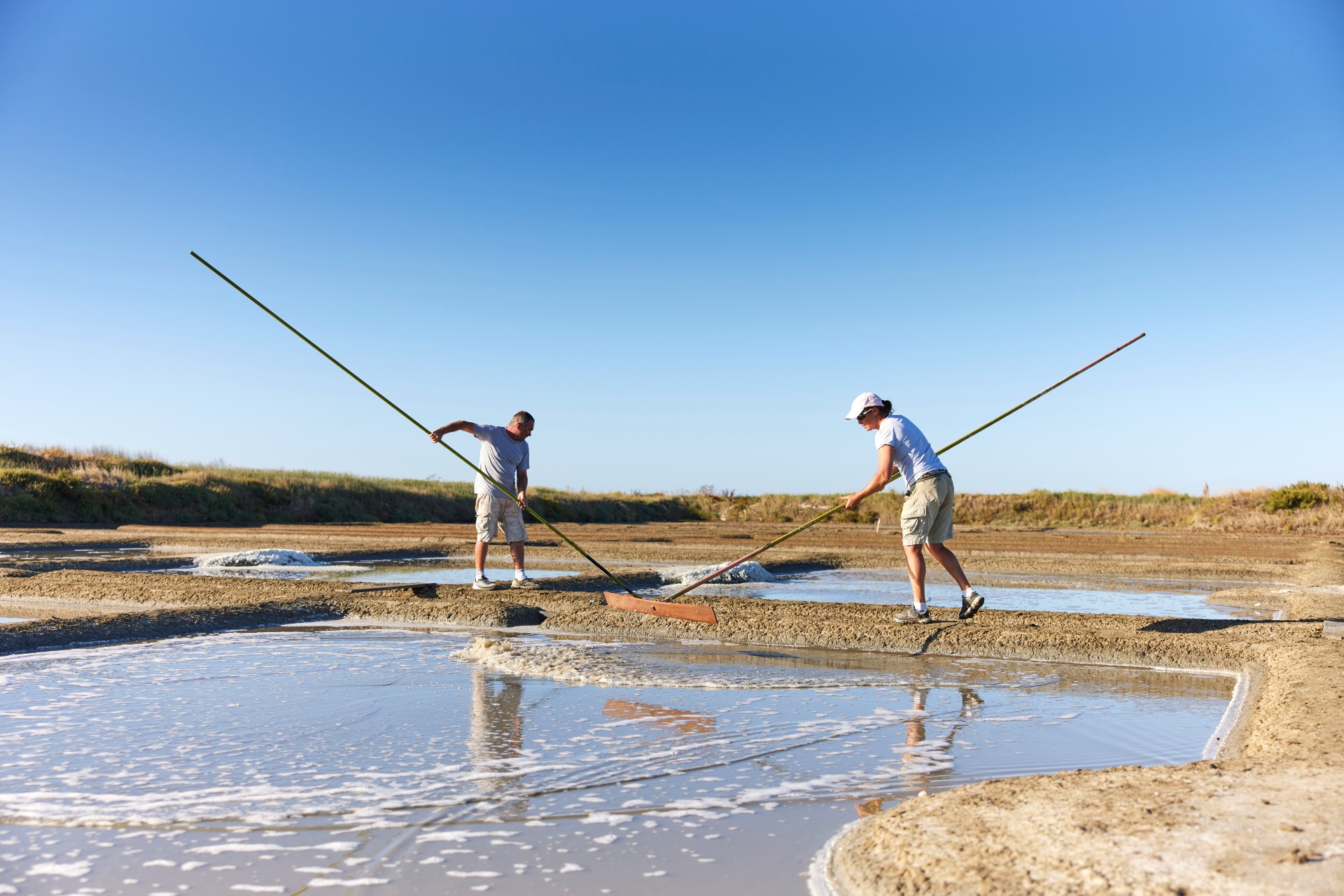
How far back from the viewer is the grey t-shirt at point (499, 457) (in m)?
8.55

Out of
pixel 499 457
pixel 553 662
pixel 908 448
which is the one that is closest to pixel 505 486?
pixel 499 457

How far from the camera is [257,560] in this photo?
12250 millimetres

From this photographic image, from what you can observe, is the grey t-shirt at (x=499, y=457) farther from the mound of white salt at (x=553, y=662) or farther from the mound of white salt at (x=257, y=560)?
the mound of white salt at (x=257, y=560)

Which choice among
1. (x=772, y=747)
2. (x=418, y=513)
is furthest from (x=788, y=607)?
(x=418, y=513)

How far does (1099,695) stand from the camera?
495 centimetres

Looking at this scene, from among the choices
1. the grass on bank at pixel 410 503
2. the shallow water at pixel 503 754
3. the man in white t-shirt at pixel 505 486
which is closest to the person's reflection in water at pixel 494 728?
the shallow water at pixel 503 754

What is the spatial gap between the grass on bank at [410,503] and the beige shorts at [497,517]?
64.6 feet

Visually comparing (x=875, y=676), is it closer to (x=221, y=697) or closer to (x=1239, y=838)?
(x=1239, y=838)

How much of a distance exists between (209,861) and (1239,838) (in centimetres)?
266

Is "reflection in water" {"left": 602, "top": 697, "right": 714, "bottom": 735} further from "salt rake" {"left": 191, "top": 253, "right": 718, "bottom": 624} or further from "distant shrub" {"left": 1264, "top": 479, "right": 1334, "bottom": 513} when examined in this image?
"distant shrub" {"left": 1264, "top": 479, "right": 1334, "bottom": 513}

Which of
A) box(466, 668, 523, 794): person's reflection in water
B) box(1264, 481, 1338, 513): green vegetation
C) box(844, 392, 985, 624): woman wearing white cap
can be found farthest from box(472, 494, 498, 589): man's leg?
box(1264, 481, 1338, 513): green vegetation

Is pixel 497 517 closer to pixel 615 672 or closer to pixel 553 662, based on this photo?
pixel 553 662

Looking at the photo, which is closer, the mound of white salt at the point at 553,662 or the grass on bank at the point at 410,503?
the mound of white salt at the point at 553,662

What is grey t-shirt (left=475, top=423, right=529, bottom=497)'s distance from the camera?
8.55 m
